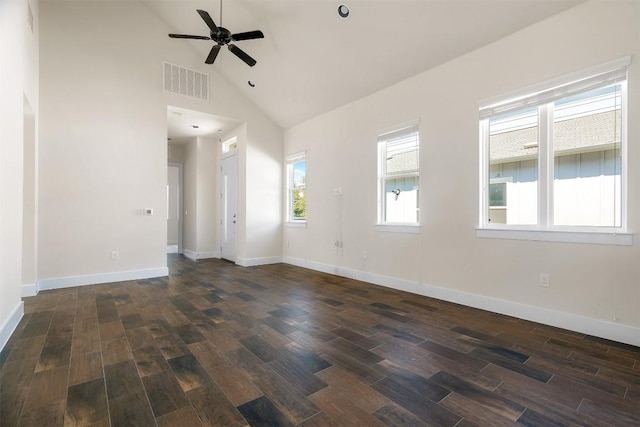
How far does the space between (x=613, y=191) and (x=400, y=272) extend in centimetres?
237

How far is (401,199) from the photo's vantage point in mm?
4438

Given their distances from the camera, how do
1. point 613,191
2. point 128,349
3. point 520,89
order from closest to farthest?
point 128,349, point 613,191, point 520,89

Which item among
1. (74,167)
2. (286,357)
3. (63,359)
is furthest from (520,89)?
(74,167)

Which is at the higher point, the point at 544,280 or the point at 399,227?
the point at 399,227

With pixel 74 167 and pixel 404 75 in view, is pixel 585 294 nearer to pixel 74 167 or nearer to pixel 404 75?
pixel 404 75

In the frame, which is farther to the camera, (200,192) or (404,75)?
(200,192)

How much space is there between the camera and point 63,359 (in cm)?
221

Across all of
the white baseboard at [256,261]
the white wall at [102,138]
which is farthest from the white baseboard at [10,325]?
the white baseboard at [256,261]

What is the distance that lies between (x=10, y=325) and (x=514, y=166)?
4980mm

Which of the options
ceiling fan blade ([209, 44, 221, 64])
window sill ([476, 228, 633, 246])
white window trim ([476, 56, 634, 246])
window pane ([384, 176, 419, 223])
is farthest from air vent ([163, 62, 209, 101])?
window sill ([476, 228, 633, 246])

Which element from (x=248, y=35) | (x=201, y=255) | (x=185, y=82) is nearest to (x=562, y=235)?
(x=248, y=35)

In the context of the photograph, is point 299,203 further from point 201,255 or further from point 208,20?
point 208,20

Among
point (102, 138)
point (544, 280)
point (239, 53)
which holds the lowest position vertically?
point (544, 280)

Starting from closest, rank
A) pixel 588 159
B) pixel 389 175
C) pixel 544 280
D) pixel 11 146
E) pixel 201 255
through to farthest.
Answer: pixel 11 146 < pixel 588 159 < pixel 544 280 < pixel 389 175 < pixel 201 255
